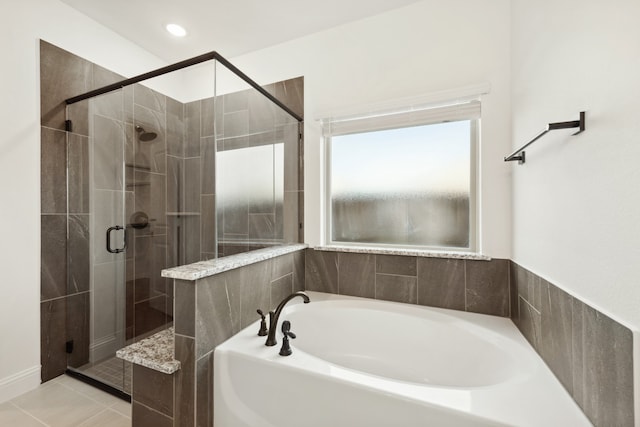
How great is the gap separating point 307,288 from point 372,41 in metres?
2.05

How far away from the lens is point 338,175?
2.18m

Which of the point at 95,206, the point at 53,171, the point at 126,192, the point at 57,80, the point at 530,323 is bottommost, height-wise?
the point at 530,323

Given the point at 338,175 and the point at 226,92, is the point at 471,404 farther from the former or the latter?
the point at 226,92

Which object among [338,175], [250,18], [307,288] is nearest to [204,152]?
[338,175]

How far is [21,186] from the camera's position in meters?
1.72

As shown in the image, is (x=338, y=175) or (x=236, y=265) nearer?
(x=236, y=265)

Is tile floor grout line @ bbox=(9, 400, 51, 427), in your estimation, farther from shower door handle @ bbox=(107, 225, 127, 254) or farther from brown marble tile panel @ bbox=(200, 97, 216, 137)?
brown marble tile panel @ bbox=(200, 97, 216, 137)

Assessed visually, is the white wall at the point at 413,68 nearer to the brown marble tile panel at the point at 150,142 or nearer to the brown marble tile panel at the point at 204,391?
the brown marble tile panel at the point at 150,142

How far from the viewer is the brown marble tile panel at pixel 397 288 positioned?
1840 mm

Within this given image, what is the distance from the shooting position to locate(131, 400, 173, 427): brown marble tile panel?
1.21 meters

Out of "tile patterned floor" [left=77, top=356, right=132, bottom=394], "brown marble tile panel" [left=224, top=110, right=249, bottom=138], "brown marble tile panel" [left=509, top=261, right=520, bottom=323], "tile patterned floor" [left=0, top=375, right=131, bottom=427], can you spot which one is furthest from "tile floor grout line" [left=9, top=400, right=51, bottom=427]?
"brown marble tile panel" [left=509, top=261, right=520, bottom=323]

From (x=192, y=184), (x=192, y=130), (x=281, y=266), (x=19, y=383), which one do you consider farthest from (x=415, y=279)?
(x=19, y=383)

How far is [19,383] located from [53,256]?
2.70 feet

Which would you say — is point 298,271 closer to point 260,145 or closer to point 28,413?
point 260,145
